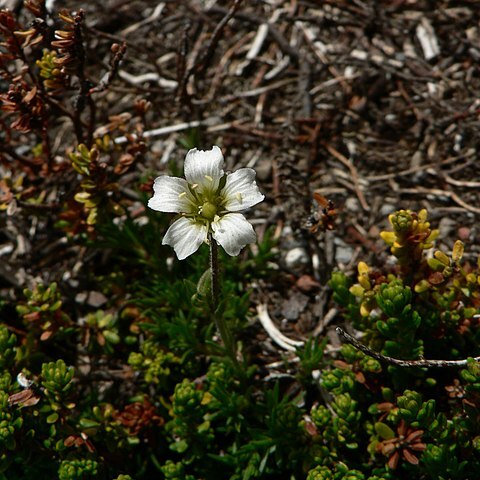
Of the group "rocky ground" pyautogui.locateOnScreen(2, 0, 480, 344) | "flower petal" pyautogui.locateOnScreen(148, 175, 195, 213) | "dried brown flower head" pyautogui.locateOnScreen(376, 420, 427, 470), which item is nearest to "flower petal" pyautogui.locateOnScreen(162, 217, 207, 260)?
"flower petal" pyautogui.locateOnScreen(148, 175, 195, 213)

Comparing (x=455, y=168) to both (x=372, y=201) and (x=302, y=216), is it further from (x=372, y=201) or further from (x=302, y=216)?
(x=302, y=216)

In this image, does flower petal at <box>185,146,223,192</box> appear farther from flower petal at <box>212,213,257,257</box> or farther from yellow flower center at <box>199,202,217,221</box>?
flower petal at <box>212,213,257,257</box>

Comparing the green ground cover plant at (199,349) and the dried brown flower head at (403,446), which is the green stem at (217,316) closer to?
the green ground cover plant at (199,349)

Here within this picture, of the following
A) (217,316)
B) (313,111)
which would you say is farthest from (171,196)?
(313,111)

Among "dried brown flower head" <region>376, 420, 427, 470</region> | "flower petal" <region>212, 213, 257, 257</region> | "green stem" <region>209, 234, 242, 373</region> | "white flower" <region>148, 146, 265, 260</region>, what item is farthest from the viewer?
"dried brown flower head" <region>376, 420, 427, 470</region>

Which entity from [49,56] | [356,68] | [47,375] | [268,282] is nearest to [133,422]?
[47,375]

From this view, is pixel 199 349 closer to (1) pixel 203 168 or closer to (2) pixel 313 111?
(1) pixel 203 168

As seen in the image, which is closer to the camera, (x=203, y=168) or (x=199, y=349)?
(x=203, y=168)
